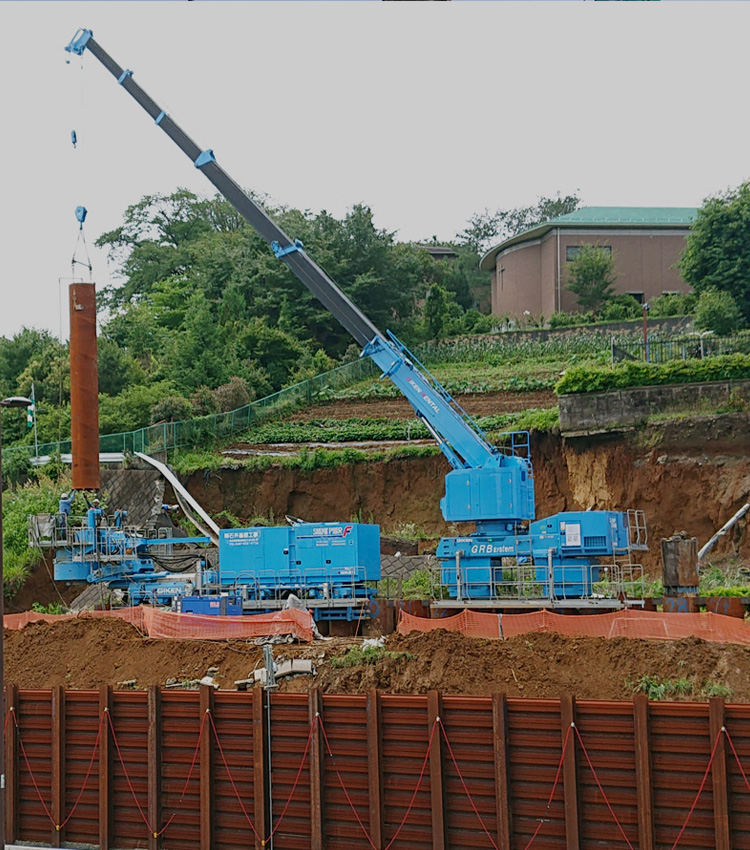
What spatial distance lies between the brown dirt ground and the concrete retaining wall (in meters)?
23.2

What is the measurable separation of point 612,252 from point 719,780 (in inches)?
2724

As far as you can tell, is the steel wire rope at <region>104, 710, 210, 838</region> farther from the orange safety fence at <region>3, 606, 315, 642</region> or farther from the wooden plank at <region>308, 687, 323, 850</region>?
the orange safety fence at <region>3, 606, 315, 642</region>

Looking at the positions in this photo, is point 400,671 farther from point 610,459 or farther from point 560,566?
point 610,459

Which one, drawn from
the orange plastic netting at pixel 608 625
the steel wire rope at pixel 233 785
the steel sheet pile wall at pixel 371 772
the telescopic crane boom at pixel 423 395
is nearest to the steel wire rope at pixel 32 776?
the steel sheet pile wall at pixel 371 772

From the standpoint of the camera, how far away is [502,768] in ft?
40.8

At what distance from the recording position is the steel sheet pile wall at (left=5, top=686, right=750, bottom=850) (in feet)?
38.7

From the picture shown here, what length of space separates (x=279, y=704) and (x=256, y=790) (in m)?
1.13

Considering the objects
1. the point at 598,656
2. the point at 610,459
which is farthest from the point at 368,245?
the point at 598,656

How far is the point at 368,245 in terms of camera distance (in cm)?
7494

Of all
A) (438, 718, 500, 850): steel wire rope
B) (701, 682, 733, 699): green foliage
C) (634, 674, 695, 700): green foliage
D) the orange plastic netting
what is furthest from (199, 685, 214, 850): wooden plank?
the orange plastic netting

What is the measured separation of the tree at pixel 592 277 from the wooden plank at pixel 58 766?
62190 mm

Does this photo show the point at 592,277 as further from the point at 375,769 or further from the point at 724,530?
the point at 375,769

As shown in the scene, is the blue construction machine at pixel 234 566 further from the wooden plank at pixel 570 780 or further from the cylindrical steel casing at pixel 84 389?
the wooden plank at pixel 570 780

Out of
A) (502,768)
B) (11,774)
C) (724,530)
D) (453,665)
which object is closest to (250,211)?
(724,530)
